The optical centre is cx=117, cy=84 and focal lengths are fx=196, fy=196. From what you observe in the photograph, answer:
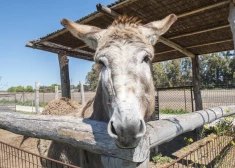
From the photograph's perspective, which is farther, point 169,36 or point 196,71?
point 196,71

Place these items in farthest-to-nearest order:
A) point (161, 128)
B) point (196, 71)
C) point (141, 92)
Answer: point (196, 71) < point (161, 128) < point (141, 92)

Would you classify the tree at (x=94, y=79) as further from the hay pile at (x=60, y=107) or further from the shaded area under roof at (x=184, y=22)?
the shaded area under roof at (x=184, y=22)

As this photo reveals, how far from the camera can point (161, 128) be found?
5.43 ft

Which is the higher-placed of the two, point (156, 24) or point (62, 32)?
point (62, 32)

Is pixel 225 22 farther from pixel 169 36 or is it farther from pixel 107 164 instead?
pixel 107 164

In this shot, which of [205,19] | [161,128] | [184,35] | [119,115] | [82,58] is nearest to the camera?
[119,115]

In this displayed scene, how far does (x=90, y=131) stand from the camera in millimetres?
1550

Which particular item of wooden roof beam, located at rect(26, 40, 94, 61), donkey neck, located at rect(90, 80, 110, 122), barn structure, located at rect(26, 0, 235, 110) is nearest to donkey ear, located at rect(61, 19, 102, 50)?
donkey neck, located at rect(90, 80, 110, 122)

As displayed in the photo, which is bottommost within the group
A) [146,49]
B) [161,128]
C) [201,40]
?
[161,128]

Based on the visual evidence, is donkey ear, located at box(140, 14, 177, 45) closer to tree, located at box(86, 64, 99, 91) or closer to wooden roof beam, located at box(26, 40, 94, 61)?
tree, located at box(86, 64, 99, 91)

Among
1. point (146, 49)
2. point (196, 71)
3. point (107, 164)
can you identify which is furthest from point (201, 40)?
point (107, 164)

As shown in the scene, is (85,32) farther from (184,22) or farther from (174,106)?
(174,106)

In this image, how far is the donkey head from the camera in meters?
1.17

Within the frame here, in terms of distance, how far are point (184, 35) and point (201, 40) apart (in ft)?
3.08
